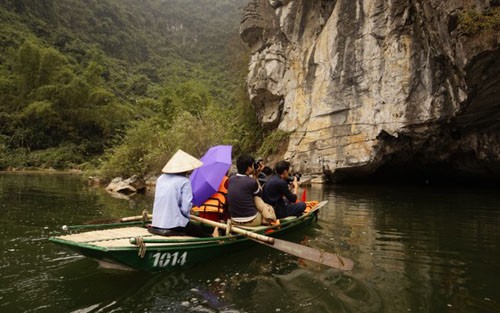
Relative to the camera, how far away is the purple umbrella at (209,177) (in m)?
6.45

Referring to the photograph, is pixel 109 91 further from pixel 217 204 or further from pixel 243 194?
pixel 243 194

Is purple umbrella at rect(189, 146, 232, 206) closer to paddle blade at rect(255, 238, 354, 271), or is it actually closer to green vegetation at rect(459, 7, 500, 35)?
paddle blade at rect(255, 238, 354, 271)

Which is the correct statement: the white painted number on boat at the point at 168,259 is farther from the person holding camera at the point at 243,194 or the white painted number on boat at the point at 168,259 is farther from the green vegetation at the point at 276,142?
the green vegetation at the point at 276,142

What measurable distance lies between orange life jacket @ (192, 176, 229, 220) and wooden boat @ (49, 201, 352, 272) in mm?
753

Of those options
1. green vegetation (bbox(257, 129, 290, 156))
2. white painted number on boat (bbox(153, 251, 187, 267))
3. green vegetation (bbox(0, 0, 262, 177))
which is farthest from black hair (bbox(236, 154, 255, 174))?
green vegetation (bbox(257, 129, 290, 156))

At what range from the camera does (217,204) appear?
6574mm

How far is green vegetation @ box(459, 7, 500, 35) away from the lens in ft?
37.3

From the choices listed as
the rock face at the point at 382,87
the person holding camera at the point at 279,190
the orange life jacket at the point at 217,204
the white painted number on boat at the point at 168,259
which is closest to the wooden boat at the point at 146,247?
the white painted number on boat at the point at 168,259

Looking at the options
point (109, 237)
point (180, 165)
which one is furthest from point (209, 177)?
point (109, 237)

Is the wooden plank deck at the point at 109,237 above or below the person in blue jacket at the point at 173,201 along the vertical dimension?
below

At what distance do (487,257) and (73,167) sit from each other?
3660 centimetres

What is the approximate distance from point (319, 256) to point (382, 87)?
15.2 meters

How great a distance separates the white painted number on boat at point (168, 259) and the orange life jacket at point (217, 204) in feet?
4.60

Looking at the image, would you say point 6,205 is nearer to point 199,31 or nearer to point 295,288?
point 295,288
